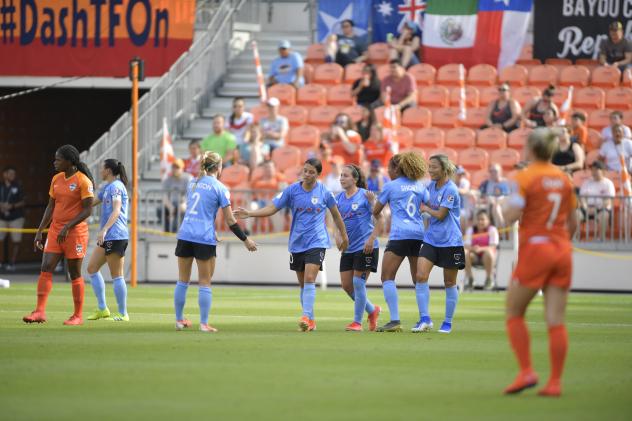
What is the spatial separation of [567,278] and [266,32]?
25.9 metres

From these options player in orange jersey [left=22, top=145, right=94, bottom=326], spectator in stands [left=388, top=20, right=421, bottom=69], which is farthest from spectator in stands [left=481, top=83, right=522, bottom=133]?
player in orange jersey [left=22, top=145, right=94, bottom=326]

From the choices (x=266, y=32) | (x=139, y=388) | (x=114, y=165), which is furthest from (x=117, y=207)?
(x=266, y=32)

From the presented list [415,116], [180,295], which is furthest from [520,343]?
[415,116]

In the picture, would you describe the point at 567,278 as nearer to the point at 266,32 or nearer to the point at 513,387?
the point at 513,387

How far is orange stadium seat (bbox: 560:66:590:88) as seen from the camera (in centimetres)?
2925

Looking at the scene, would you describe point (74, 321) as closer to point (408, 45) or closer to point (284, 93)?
point (284, 93)

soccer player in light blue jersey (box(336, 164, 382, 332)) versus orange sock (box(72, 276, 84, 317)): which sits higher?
soccer player in light blue jersey (box(336, 164, 382, 332))

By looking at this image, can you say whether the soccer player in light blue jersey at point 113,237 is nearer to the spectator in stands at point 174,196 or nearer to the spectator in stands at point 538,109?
the spectator in stands at point 174,196

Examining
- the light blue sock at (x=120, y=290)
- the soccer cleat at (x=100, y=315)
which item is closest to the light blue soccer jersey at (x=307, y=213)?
the light blue sock at (x=120, y=290)

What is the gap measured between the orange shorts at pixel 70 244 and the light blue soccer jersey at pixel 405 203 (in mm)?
3623

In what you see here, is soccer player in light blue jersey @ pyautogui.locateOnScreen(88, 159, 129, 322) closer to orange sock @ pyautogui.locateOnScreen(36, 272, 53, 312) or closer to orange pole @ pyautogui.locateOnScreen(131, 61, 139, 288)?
orange sock @ pyautogui.locateOnScreen(36, 272, 53, 312)

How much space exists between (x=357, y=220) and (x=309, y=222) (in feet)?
2.48

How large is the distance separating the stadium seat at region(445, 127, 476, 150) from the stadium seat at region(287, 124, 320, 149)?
2925 millimetres

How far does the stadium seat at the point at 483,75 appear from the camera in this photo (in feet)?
97.6
